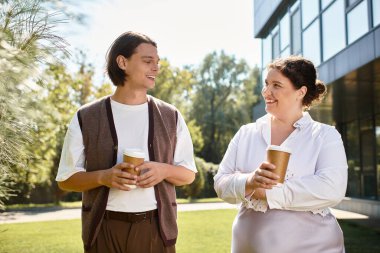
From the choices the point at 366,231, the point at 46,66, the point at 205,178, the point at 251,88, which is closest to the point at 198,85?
the point at 251,88

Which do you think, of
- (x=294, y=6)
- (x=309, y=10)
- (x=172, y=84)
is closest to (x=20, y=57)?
(x=309, y=10)

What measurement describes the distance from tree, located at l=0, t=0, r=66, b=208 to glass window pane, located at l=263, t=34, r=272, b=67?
549 inches

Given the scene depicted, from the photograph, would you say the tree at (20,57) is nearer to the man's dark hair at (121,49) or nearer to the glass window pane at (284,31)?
the man's dark hair at (121,49)

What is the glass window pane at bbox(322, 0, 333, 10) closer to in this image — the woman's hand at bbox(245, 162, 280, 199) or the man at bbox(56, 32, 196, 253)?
the man at bbox(56, 32, 196, 253)

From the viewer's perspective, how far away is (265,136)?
2.53 metres

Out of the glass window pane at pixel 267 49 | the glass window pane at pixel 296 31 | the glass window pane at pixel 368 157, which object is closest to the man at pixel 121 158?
the glass window pane at pixel 296 31

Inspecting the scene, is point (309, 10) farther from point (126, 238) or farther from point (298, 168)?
point (126, 238)

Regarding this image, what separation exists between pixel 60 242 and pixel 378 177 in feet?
29.0

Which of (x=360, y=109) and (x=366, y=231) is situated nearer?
(x=366, y=231)

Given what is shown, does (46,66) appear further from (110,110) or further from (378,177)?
(378,177)

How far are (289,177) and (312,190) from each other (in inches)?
5.9

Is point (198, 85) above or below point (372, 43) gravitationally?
above

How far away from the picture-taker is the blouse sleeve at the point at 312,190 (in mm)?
2242

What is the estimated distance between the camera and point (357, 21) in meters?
9.20
